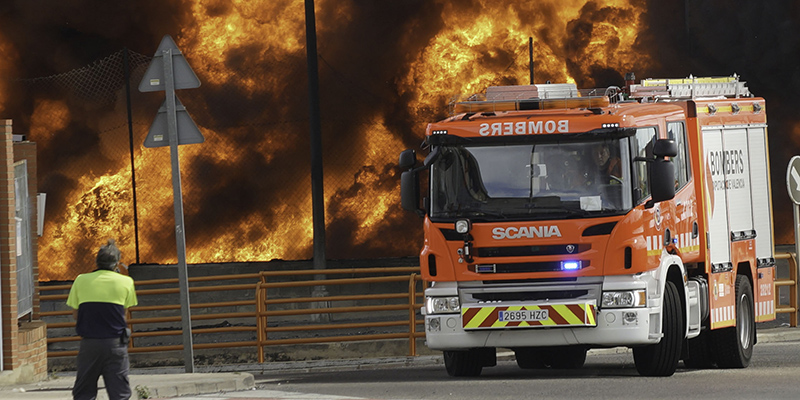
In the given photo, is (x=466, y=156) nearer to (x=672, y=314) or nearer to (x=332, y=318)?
(x=672, y=314)

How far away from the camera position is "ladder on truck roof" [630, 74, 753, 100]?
14031mm

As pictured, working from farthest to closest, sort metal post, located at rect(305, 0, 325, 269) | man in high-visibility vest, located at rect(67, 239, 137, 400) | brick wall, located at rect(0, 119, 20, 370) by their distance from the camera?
metal post, located at rect(305, 0, 325, 269) < brick wall, located at rect(0, 119, 20, 370) < man in high-visibility vest, located at rect(67, 239, 137, 400)

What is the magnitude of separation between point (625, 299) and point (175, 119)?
4.63 meters

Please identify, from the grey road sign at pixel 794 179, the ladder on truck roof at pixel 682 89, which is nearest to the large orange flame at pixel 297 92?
the grey road sign at pixel 794 179

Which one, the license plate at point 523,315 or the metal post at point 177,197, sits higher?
the metal post at point 177,197

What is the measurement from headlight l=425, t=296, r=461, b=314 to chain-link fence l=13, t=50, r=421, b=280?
1448 centimetres

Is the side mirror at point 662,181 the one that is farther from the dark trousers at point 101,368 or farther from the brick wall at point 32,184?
the brick wall at point 32,184

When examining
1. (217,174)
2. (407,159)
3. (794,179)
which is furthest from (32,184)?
(217,174)

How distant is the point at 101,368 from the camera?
9.49 metres

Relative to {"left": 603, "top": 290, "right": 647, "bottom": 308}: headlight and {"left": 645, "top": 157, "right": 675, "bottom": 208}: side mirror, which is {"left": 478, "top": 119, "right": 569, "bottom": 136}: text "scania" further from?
{"left": 603, "top": 290, "right": 647, "bottom": 308}: headlight

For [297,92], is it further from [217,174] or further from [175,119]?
[175,119]

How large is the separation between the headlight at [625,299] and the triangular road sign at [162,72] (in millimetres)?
4426

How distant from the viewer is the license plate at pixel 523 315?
11656 millimetres

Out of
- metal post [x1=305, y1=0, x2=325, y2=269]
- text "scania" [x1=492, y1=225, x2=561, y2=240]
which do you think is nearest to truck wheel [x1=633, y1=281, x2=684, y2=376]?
text "scania" [x1=492, y1=225, x2=561, y2=240]
